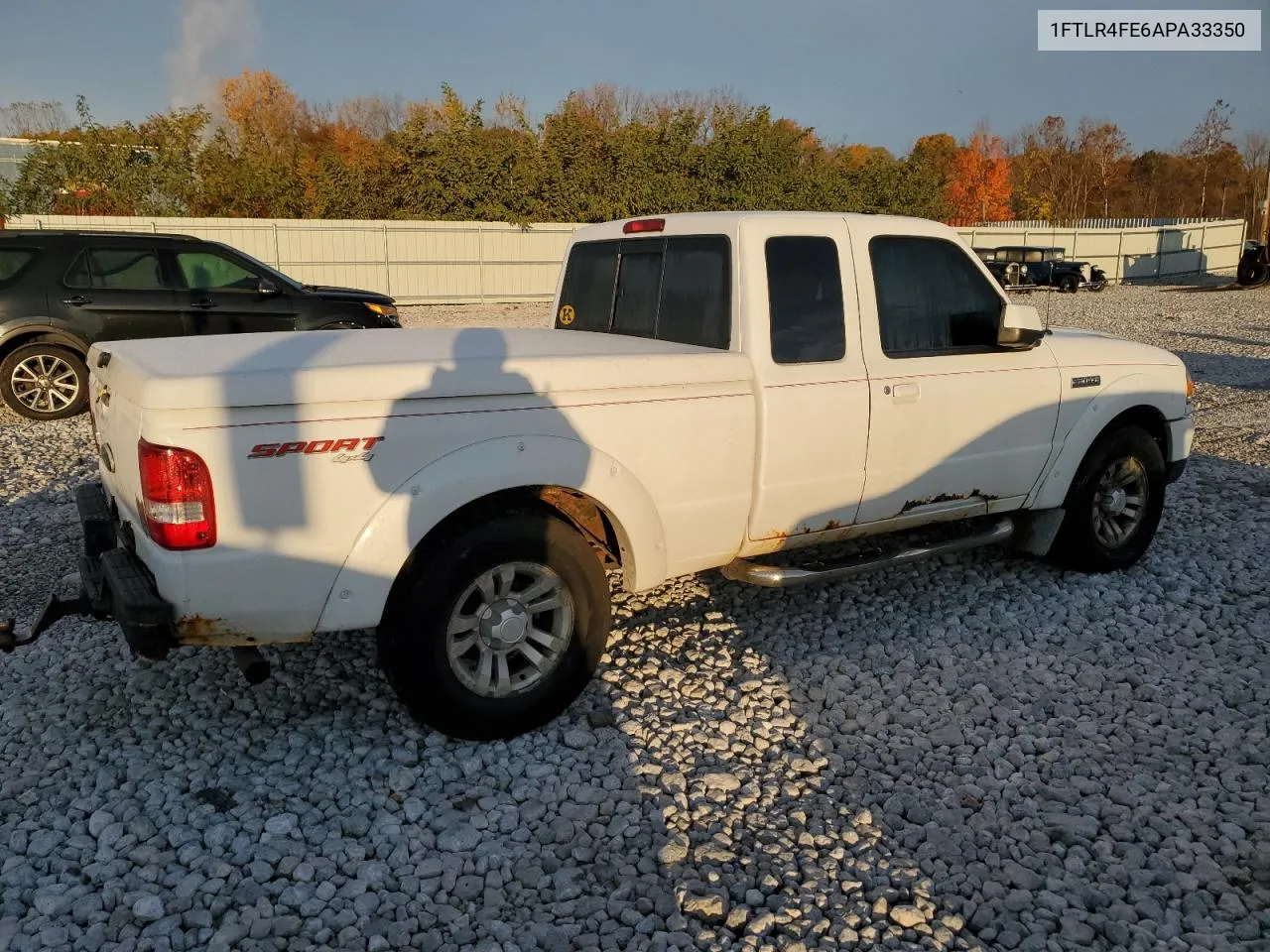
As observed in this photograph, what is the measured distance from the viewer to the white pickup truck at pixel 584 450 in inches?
126

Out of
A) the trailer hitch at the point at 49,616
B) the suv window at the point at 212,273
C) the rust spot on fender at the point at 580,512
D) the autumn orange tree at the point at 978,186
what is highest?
the autumn orange tree at the point at 978,186

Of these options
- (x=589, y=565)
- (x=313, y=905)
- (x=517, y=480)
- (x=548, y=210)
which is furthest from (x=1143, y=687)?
(x=548, y=210)

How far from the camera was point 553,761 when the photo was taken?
147 inches

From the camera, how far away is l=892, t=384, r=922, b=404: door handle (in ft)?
15.1

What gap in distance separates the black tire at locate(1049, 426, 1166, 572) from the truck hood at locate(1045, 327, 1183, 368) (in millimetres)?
417

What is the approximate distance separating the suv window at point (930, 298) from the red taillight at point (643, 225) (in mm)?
1035

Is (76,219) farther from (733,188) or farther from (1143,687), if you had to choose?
(1143,687)

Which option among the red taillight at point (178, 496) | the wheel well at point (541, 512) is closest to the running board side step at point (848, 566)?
the wheel well at point (541, 512)

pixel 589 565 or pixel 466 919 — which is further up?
pixel 589 565

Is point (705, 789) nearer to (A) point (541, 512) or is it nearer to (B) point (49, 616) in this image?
(A) point (541, 512)

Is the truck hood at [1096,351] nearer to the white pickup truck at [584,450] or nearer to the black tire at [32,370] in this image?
the white pickup truck at [584,450]

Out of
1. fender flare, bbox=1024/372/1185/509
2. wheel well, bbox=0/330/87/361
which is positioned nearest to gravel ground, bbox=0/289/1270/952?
fender flare, bbox=1024/372/1185/509

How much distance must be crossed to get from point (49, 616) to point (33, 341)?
7030 millimetres

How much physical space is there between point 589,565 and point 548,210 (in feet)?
92.9
